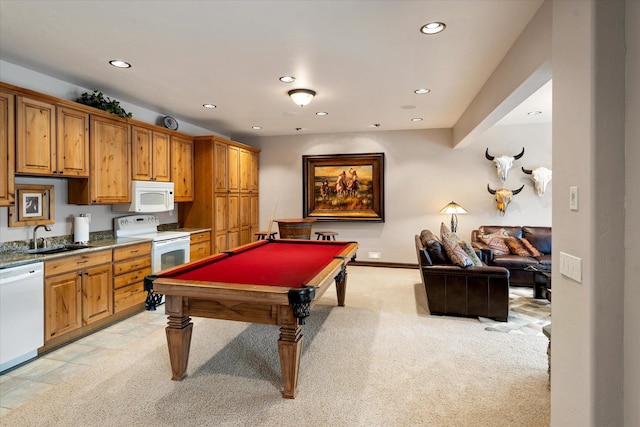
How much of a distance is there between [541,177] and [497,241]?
1.46 metres

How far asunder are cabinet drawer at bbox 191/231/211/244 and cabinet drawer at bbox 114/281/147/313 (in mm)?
1156

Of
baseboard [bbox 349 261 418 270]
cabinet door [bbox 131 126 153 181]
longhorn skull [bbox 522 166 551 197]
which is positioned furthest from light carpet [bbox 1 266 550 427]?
longhorn skull [bbox 522 166 551 197]

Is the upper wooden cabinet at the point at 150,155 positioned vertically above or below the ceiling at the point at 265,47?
below

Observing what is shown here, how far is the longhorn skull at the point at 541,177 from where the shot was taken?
5867mm

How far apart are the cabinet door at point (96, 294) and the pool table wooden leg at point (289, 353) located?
7.56 ft

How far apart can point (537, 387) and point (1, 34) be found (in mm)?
4867

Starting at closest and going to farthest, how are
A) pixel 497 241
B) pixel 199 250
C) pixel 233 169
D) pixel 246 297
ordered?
pixel 246 297
pixel 199 250
pixel 497 241
pixel 233 169

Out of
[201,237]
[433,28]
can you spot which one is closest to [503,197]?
[433,28]

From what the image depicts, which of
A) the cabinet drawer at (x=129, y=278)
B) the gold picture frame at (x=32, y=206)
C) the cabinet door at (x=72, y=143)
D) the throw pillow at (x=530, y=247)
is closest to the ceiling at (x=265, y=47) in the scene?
the cabinet door at (x=72, y=143)

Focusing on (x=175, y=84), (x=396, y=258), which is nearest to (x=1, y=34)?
(x=175, y=84)

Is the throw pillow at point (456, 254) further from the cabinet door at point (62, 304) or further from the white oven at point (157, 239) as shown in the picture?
the cabinet door at point (62, 304)

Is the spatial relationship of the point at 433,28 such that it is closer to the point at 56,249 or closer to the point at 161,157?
the point at 161,157

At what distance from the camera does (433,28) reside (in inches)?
102

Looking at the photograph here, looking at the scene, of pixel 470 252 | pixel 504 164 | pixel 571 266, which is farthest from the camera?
pixel 504 164
